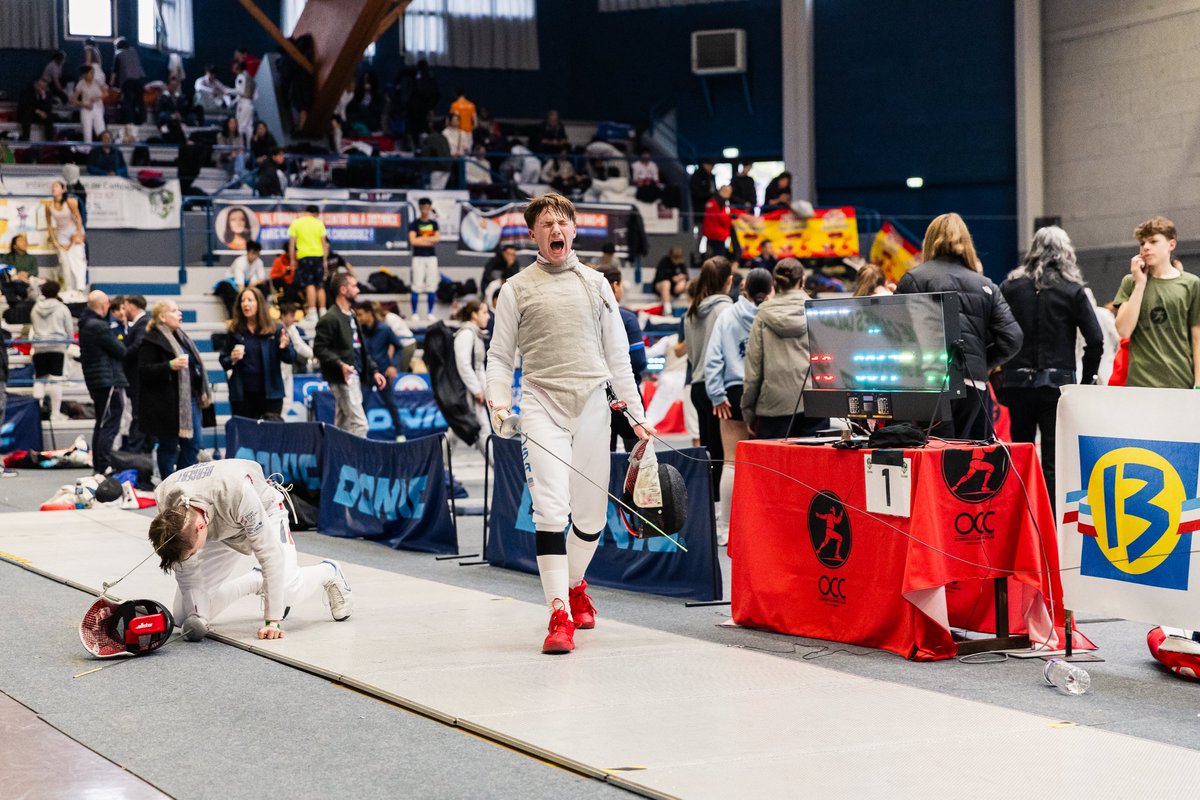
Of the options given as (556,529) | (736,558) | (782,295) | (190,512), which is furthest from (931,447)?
(190,512)

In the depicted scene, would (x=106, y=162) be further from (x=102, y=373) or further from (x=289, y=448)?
(x=289, y=448)

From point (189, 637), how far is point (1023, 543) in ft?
11.2

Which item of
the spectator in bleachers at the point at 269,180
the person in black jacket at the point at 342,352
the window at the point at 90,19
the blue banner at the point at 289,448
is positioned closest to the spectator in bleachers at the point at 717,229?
the spectator in bleachers at the point at 269,180

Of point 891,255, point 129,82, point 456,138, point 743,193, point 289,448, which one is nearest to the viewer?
point 289,448

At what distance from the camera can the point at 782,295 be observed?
770 cm

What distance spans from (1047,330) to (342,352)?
576cm

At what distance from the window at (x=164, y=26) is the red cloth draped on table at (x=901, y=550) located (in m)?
23.7

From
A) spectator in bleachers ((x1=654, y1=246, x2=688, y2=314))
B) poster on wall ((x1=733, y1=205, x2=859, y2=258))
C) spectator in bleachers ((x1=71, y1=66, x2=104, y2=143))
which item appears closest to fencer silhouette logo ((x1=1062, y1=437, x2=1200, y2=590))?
spectator in bleachers ((x1=654, y1=246, x2=688, y2=314))

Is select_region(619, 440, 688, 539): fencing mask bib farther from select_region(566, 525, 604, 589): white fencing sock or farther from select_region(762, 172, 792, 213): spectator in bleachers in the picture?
select_region(762, 172, 792, 213): spectator in bleachers

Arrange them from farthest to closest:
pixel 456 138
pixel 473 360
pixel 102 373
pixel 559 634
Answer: pixel 456 138 < pixel 102 373 < pixel 473 360 < pixel 559 634

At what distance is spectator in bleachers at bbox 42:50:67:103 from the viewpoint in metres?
24.6

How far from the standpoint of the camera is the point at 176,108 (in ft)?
81.5

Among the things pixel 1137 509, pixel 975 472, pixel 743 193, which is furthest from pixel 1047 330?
pixel 743 193

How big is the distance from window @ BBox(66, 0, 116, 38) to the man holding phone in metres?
23.6
